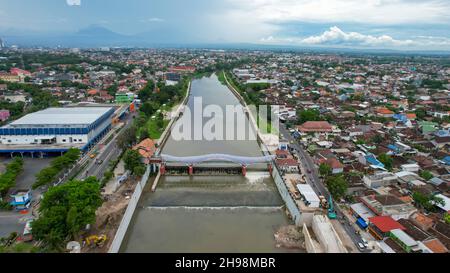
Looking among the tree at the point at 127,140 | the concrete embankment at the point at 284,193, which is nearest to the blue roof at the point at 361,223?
the concrete embankment at the point at 284,193

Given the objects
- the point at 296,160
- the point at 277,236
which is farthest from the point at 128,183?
the point at 296,160

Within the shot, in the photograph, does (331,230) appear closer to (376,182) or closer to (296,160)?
(376,182)

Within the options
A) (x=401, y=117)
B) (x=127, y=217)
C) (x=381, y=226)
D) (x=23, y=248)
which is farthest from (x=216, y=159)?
(x=401, y=117)

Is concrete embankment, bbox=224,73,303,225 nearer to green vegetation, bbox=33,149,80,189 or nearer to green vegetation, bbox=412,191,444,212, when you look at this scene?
green vegetation, bbox=412,191,444,212

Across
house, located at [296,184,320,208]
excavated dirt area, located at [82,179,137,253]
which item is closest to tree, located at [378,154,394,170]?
house, located at [296,184,320,208]

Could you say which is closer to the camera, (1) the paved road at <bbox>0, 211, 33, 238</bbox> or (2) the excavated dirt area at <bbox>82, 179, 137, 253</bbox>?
(2) the excavated dirt area at <bbox>82, 179, 137, 253</bbox>

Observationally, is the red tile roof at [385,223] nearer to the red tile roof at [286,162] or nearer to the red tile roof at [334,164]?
the red tile roof at [334,164]
